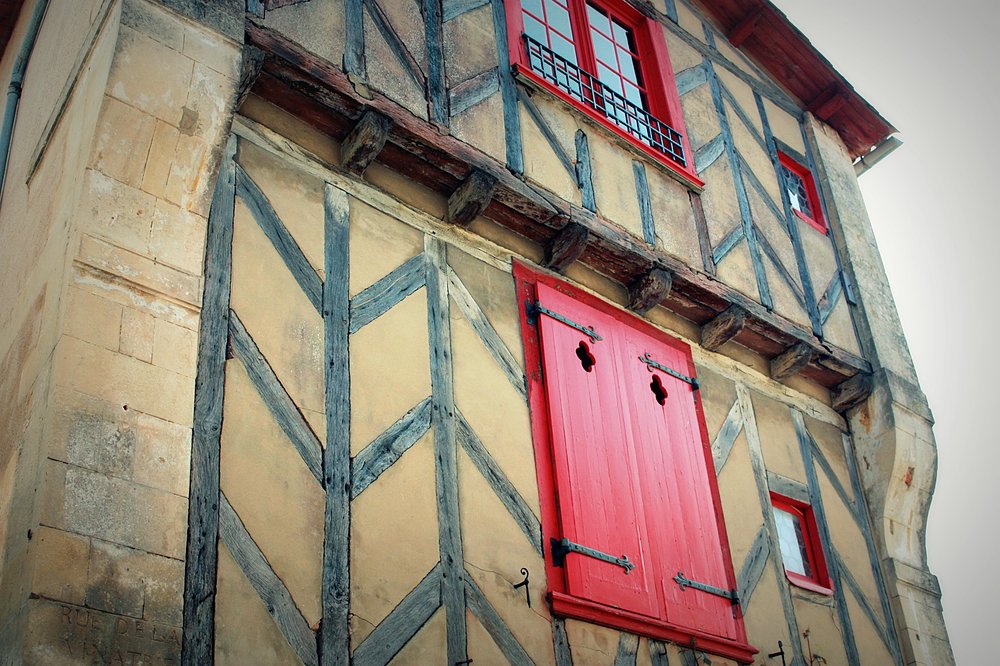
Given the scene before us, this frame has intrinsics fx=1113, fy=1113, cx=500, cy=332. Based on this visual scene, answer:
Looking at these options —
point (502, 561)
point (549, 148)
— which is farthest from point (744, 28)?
point (502, 561)

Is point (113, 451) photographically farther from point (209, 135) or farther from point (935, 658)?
point (935, 658)

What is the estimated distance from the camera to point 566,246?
251 inches

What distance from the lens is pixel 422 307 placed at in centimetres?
559

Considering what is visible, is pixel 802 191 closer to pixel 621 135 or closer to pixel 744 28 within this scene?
pixel 744 28

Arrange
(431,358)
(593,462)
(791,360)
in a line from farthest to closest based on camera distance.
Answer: (791,360) → (593,462) → (431,358)

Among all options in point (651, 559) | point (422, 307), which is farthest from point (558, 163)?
point (651, 559)

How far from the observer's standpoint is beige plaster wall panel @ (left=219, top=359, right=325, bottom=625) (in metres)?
4.38

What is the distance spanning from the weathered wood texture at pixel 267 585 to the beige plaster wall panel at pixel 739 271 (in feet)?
12.8

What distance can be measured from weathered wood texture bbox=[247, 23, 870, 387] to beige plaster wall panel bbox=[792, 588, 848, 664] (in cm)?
172

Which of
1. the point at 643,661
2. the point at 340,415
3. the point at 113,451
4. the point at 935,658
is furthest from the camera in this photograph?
the point at 935,658

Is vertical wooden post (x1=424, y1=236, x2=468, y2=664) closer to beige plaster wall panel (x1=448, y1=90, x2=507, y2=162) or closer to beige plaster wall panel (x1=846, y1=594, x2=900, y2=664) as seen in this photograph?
beige plaster wall panel (x1=448, y1=90, x2=507, y2=162)

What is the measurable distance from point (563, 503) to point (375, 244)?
1.61m

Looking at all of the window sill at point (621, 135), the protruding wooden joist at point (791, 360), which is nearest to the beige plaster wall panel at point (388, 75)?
the window sill at point (621, 135)

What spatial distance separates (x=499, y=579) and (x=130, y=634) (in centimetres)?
196
